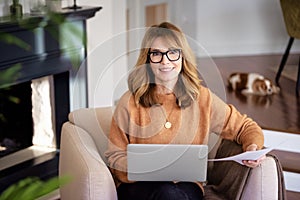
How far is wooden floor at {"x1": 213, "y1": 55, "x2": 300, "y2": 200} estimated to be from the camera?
10.9 ft

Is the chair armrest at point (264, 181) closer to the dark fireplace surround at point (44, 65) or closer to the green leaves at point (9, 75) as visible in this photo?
the dark fireplace surround at point (44, 65)

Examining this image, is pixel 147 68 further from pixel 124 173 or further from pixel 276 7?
pixel 276 7

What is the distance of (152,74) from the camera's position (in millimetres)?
1841

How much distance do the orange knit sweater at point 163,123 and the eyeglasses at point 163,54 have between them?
133 mm

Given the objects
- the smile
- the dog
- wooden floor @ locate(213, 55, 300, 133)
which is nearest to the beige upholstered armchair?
the smile

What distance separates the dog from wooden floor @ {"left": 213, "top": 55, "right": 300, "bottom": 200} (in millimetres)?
59

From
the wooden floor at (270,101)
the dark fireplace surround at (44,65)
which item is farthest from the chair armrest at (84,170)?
the wooden floor at (270,101)

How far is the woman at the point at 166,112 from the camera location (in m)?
1.80


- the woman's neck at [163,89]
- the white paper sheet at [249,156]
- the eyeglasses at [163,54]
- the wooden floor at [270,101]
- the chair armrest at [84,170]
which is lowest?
the wooden floor at [270,101]

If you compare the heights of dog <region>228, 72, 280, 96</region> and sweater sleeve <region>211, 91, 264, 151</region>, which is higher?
sweater sleeve <region>211, 91, 264, 151</region>

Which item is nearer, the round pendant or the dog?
the round pendant

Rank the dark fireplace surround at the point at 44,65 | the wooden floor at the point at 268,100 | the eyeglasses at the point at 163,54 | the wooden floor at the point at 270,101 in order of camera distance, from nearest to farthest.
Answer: the eyeglasses at the point at 163,54, the dark fireplace surround at the point at 44,65, the wooden floor at the point at 270,101, the wooden floor at the point at 268,100

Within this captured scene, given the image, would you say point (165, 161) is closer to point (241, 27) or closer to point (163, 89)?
point (163, 89)

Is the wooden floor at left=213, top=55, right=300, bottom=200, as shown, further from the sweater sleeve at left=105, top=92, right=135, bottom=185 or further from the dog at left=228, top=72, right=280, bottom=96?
the sweater sleeve at left=105, top=92, right=135, bottom=185
